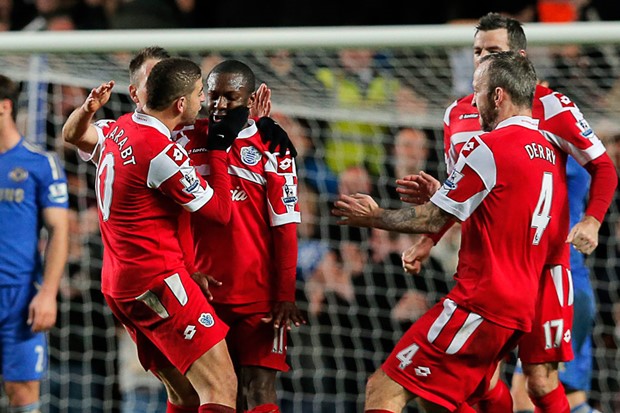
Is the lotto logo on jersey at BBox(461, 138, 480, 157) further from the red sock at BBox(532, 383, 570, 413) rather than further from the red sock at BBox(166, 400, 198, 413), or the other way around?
the red sock at BBox(166, 400, 198, 413)

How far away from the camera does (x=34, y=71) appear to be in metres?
7.05

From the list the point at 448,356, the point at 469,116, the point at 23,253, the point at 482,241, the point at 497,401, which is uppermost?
the point at 469,116

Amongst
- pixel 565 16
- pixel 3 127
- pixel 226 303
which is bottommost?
pixel 226 303

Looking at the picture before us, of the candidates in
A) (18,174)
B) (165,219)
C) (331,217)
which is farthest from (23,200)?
(331,217)

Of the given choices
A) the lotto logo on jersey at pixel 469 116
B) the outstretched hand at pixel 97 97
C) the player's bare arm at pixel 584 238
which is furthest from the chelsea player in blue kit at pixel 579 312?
the outstretched hand at pixel 97 97

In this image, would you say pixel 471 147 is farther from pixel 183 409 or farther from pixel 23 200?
pixel 23 200

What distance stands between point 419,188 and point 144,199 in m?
1.15

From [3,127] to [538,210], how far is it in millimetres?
3003

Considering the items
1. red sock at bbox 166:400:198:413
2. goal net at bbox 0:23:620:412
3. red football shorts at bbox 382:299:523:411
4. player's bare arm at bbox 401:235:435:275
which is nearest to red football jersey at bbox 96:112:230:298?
red sock at bbox 166:400:198:413

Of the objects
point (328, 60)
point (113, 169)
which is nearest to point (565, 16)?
point (328, 60)

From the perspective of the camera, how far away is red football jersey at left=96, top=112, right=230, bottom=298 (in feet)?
14.4

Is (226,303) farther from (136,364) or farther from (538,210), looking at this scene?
(136,364)

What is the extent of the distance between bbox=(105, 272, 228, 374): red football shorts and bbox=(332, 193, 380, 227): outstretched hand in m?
0.67

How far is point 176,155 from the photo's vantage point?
441 cm
